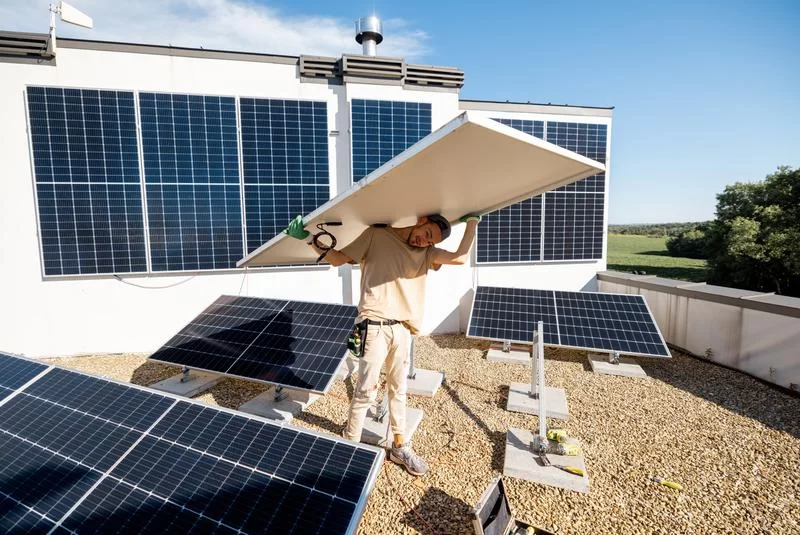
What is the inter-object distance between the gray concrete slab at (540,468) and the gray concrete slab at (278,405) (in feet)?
9.30

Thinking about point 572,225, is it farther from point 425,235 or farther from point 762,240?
point 762,240

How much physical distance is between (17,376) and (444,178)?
162 inches

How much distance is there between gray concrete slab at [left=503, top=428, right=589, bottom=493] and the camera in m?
3.85

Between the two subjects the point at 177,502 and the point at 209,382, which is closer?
the point at 177,502

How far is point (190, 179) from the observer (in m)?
7.88

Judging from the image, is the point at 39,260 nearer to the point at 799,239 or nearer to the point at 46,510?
the point at 46,510

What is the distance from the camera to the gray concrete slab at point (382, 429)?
4.62 metres

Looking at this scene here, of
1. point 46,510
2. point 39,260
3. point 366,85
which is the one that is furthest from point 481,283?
point 39,260

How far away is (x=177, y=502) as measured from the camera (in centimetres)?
222

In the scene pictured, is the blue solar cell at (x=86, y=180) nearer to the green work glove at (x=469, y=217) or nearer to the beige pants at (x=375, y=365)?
the beige pants at (x=375, y=365)

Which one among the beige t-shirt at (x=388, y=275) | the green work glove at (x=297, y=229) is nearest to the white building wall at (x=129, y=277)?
the beige t-shirt at (x=388, y=275)

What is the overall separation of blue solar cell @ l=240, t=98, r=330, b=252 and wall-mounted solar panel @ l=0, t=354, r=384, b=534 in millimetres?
5633

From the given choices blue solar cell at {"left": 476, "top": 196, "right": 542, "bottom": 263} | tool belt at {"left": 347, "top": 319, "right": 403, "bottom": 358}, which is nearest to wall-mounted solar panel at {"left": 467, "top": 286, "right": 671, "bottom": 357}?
blue solar cell at {"left": 476, "top": 196, "right": 542, "bottom": 263}

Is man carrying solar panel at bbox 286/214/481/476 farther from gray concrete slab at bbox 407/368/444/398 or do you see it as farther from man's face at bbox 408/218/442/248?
gray concrete slab at bbox 407/368/444/398
